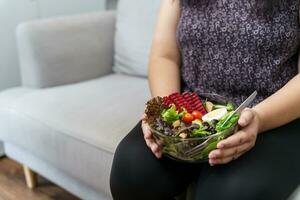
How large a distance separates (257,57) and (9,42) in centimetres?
114

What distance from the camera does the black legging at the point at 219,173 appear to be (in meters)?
0.74

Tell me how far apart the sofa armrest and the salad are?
77cm

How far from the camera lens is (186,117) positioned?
Result: 0.77 metres

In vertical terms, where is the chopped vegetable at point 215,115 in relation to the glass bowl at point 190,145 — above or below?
above

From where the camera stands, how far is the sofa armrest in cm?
147

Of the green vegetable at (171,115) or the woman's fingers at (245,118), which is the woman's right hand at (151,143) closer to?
the green vegetable at (171,115)

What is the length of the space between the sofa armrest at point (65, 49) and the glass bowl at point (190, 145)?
0.80 meters

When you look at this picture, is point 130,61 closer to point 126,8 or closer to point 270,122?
point 126,8

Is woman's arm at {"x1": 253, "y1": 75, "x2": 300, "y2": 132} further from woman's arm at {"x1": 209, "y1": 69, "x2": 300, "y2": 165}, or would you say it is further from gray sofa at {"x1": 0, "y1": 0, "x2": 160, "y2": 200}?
gray sofa at {"x1": 0, "y1": 0, "x2": 160, "y2": 200}

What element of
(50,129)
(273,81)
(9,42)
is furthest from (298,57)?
(9,42)

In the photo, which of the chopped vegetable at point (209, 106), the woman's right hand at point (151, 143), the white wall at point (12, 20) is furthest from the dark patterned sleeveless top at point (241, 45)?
the white wall at point (12, 20)

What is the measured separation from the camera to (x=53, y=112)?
1258 millimetres

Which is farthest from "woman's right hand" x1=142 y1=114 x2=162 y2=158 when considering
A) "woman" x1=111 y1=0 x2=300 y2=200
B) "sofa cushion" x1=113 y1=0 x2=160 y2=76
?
"sofa cushion" x1=113 y1=0 x2=160 y2=76

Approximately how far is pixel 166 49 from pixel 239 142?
0.43m
